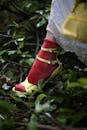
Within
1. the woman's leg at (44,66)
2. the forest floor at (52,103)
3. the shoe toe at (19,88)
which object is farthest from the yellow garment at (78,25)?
the shoe toe at (19,88)

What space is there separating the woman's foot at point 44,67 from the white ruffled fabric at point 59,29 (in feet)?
0.17

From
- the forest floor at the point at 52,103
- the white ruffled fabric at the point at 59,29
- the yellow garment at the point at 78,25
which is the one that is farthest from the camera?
the white ruffled fabric at the point at 59,29

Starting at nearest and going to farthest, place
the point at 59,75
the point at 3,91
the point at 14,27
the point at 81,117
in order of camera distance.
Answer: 1. the point at 81,117
2. the point at 3,91
3. the point at 59,75
4. the point at 14,27

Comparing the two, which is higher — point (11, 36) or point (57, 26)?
point (57, 26)

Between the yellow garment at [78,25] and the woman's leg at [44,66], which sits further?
the woman's leg at [44,66]

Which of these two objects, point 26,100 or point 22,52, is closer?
point 26,100

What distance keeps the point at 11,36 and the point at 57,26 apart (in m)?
0.66

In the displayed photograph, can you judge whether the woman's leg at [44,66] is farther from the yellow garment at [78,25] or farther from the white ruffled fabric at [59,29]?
the yellow garment at [78,25]

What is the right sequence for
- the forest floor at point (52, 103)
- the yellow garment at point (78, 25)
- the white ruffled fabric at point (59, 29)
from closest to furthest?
the forest floor at point (52, 103) < the yellow garment at point (78, 25) < the white ruffled fabric at point (59, 29)

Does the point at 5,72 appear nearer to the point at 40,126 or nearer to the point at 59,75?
the point at 59,75

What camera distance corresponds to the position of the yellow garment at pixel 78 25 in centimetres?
158

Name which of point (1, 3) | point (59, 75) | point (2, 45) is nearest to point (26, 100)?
point (59, 75)

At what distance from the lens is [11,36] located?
8.23ft

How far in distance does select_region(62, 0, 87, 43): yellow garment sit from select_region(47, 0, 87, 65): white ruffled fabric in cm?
25
